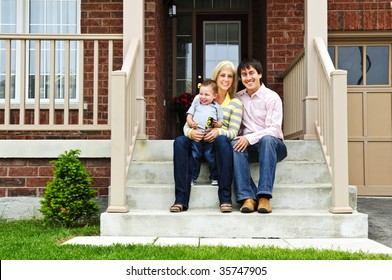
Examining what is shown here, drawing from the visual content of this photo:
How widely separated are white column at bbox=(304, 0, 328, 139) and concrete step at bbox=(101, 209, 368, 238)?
1.30 m

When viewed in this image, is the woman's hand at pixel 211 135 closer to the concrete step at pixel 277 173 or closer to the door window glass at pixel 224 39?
the concrete step at pixel 277 173

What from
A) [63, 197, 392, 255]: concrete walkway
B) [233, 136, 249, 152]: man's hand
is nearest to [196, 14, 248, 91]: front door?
[233, 136, 249, 152]: man's hand

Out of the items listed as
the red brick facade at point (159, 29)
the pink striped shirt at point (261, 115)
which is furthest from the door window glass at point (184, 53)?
the pink striped shirt at point (261, 115)

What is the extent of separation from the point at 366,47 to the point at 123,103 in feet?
13.3

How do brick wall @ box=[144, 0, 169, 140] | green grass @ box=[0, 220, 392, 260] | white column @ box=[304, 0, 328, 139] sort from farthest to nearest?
1. brick wall @ box=[144, 0, 169, 140]
2. white column @ box=[304, 0, 328, 139]
3. green grass @ box=[0, 220, 392, 260]

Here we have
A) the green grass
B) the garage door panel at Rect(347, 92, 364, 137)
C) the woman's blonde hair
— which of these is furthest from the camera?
the garage door panel at Rect(347, 92, 364, 137)

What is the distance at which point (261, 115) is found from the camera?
15.5 feet

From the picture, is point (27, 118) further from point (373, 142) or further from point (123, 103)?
point (373, 142)

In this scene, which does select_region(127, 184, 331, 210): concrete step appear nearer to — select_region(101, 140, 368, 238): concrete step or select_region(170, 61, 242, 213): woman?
select_region(101, 140, 368, 238): concrete step

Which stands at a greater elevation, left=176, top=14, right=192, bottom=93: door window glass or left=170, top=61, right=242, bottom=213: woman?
left=176, top=14, right=192, bottom=93: door window glass

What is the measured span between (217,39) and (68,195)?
4452 mm

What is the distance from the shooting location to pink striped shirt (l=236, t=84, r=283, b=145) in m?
4.56

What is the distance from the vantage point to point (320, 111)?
5.13 meters

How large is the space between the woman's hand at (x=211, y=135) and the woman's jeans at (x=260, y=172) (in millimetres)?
232
